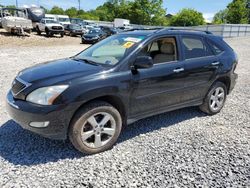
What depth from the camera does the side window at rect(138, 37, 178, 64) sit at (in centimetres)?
393

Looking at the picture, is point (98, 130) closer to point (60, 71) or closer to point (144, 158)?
point (144, 158)

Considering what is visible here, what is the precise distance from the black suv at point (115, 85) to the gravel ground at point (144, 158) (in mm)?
328

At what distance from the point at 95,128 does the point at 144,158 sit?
0.78m

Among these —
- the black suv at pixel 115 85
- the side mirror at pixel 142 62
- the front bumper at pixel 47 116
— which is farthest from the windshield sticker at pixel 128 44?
the front bumper at pixel 47 116

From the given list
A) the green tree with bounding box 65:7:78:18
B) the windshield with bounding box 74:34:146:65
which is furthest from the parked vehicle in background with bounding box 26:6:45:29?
the green tree with bounding box 65:7:78:18

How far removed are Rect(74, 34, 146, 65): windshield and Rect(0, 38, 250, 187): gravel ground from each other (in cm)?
127

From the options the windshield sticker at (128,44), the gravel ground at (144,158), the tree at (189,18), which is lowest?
the gravel ground at (144,158)

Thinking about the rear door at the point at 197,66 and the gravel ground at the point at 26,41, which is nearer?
the rear door at the point at 197,66

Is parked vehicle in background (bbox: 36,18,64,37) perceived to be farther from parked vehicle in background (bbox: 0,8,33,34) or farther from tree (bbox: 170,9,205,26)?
tree (bbox: 170,9,205,26)

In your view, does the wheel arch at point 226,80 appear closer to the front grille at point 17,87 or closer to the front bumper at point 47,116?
the front bumper at point 47,116

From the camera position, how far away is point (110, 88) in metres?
3.28

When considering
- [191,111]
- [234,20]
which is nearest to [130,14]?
[234,20]

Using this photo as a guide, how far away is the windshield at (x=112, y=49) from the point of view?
3.66 metres

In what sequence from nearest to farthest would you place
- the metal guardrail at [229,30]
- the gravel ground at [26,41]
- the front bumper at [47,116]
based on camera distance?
the front bumper at [47,116]
the gravel ground at [26,41]
the metal guardrail at [229,30]
